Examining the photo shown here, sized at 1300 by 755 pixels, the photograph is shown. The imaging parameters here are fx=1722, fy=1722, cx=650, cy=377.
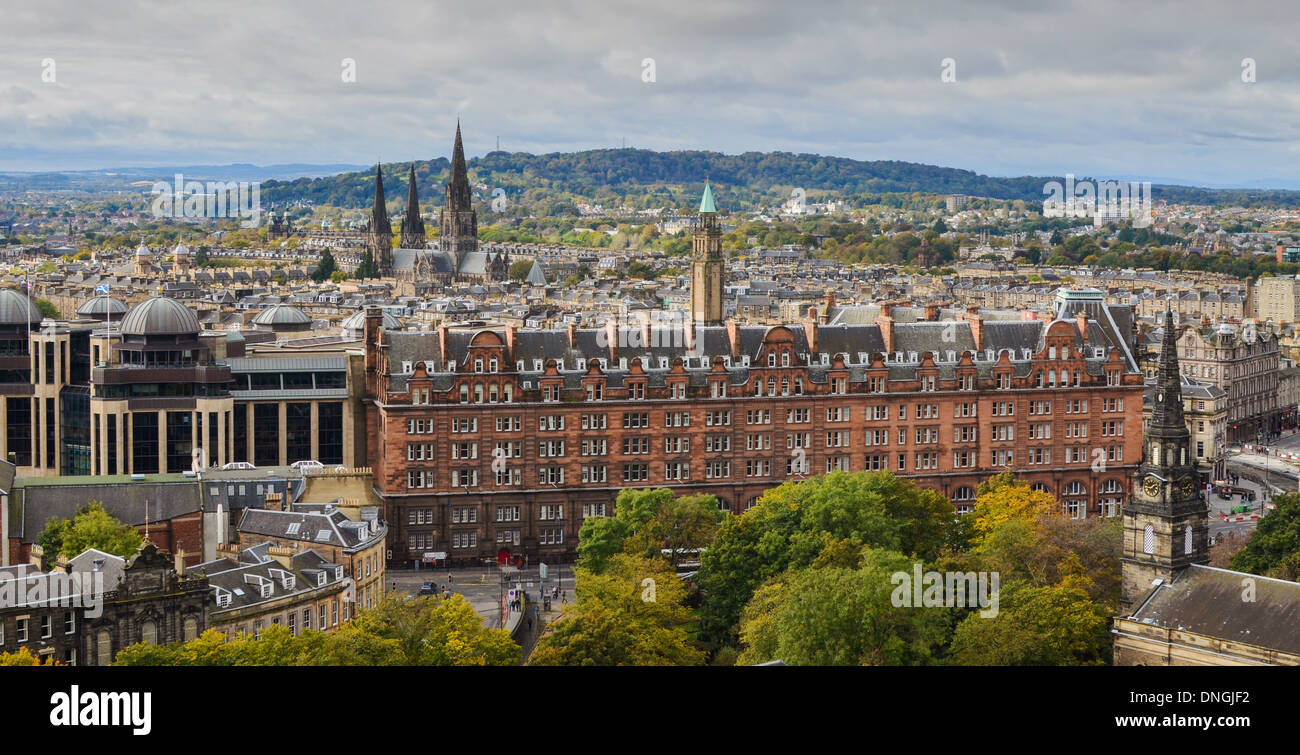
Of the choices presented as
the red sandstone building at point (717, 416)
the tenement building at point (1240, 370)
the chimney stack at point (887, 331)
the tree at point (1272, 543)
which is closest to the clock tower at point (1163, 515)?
the tree at point (1272, 543)

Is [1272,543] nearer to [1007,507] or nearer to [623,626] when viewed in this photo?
[1007,507]

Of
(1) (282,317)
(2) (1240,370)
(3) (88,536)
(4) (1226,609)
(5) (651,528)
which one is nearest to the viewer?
(4) (1226,609)

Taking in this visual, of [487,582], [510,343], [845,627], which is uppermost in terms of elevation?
[510,343]

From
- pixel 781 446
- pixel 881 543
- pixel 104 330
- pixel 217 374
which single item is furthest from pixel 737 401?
pixel 104 330

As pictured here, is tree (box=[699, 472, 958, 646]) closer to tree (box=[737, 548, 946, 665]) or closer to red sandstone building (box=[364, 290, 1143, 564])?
tree (box=[737, 548, 946, 665])

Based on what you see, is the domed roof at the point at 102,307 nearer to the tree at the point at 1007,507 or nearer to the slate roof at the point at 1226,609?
the tree at the point at 1007,507

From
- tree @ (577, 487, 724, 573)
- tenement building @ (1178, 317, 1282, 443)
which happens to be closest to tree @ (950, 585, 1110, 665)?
tree @ (577, 487, 724, 573)

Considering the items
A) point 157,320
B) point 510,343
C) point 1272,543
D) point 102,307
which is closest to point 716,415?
point 510,343
